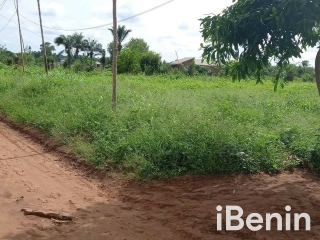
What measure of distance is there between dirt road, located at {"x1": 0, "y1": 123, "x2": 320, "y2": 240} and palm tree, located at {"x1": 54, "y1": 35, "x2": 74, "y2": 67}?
126 feet

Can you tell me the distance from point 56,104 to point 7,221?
22.7 feet

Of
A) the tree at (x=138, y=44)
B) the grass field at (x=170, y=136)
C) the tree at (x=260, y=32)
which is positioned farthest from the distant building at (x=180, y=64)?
the tree at (x=260, y=32)

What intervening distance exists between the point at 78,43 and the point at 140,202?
4447 centimetres

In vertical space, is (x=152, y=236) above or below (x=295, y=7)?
below

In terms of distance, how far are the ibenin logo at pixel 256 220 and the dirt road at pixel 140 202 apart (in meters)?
0.08

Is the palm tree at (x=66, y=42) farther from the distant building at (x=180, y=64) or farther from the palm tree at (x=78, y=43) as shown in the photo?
the distant building at (x=180, y=64)

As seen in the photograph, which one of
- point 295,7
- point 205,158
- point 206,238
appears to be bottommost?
point 206,238

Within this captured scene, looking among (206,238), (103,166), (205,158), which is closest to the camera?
(206,238)

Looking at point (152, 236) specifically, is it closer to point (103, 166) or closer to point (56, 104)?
point (103, 166)

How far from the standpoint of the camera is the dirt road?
170 inches

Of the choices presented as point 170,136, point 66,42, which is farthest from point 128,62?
point 170,136

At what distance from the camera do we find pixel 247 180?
19.3ft

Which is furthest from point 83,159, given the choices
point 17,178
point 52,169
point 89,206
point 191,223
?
point 191,223

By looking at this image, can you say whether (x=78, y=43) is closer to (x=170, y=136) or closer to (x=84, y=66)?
(x=84, y=66)
